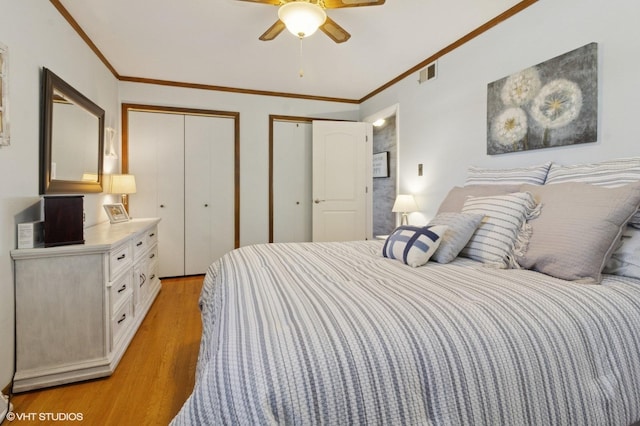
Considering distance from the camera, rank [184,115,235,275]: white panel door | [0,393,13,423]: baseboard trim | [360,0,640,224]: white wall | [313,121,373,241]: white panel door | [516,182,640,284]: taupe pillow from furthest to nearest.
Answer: [313,121,373,241]: white panel door
[184,115,235,275]: white panel door
[360,0,640,224]: white wall
[0,393,13,423]: baseboard trim
[516,182,640,284]: taupe pillow

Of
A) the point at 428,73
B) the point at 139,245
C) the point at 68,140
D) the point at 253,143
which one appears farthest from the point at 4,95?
the point at 428,73

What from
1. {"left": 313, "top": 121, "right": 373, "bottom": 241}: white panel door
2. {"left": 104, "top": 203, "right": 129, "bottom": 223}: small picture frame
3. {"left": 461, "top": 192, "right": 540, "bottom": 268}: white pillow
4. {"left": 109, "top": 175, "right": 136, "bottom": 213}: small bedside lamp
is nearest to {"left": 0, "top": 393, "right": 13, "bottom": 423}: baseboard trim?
{"left": 104, "top": 203, "right": 129, "bottom": 223}: small picture frame

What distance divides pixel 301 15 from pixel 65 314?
2.18 m

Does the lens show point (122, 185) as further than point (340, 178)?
No

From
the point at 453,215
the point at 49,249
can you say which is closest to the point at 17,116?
the point at 49,249

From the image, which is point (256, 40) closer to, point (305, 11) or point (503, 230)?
point (305, 11)

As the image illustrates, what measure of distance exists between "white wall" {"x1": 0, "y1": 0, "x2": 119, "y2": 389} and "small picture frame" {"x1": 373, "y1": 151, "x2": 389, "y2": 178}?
3.48 metres

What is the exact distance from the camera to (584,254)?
1.34 meters

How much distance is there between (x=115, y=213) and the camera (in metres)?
3.13

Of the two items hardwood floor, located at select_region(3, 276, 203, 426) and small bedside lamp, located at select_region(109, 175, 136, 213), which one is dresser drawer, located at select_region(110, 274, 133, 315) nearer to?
hardwood floor, located at select_region(3, 276, 203, 426)

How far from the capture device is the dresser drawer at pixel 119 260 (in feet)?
6.55

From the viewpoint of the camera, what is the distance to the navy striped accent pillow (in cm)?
163

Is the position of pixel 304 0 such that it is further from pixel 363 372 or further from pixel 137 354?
pixel 137 354

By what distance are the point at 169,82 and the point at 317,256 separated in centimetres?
320
